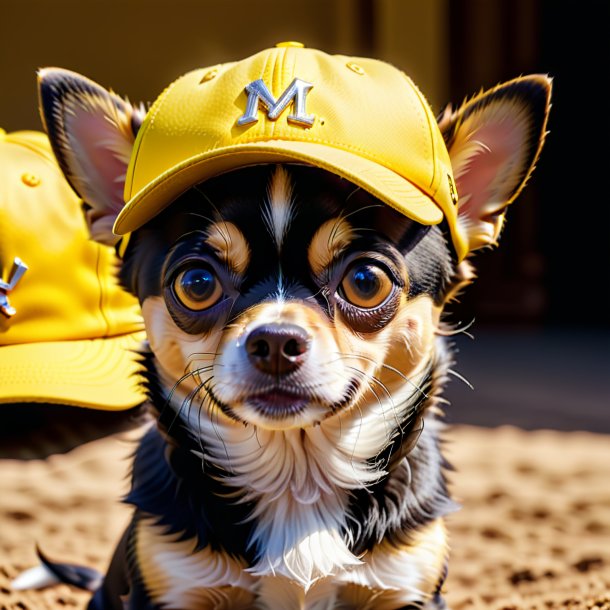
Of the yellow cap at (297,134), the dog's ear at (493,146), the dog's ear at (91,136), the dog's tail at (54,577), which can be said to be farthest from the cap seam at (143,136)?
the dog's tail at (54,577)

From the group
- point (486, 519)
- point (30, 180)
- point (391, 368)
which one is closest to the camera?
point (391, 368)

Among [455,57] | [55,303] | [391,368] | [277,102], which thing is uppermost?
[277,102]

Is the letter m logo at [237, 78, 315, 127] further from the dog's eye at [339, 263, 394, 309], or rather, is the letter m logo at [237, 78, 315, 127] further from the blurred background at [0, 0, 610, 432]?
the blurred background at [0, 0, 610, 432]

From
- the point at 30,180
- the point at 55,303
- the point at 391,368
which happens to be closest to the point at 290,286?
the point at 391,368

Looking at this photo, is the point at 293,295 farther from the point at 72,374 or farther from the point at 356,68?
the point at 72,374

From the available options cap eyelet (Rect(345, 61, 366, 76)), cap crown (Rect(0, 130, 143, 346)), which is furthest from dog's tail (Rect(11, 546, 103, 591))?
cap eyelet (Rect(345, 61, 366, 76))

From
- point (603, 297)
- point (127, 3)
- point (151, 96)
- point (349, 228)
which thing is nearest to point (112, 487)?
point (349, 228)

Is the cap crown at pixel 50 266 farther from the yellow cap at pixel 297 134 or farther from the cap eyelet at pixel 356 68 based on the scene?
the cap eyelet at pixel 356 68
